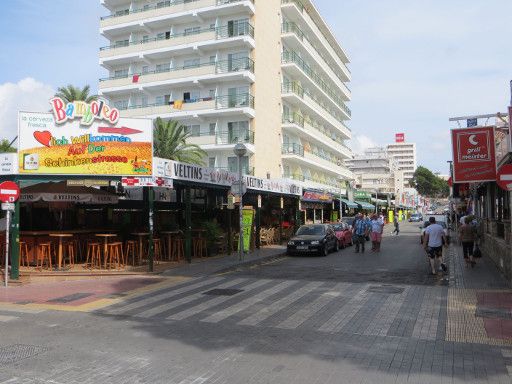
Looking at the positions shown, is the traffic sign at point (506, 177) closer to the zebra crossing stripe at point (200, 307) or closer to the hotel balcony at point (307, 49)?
the zebra crossing stripe at point (200, 307)

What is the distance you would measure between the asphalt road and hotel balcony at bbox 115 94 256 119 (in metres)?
30.6

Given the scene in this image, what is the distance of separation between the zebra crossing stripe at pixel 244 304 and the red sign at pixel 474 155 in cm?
674

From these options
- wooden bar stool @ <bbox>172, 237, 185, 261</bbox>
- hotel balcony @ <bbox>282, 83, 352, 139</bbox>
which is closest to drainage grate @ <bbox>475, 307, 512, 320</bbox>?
wooden bar stool @ <bbox>172, 237, 185, 261</bbox>

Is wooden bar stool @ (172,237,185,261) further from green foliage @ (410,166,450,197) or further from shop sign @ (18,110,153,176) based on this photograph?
green foliage @ (410,166,450,197)

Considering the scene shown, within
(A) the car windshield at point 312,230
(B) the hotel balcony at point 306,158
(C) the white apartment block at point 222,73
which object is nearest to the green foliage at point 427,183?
(B) the hotel balcony at point 306,158

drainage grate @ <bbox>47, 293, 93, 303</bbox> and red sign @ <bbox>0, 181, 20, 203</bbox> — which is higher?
red sign @ <bbox>0, 181, 20, 203</bbox>

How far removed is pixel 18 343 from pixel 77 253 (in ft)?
35.3

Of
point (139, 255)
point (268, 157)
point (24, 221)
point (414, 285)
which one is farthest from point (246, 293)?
point (268, 157)

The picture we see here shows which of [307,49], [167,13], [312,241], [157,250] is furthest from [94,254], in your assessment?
[307,49]

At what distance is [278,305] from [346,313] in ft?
5.05

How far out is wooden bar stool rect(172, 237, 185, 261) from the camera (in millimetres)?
18734

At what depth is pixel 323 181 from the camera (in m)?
58.4

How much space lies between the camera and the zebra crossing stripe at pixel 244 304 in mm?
9117

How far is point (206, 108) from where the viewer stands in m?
42.9
